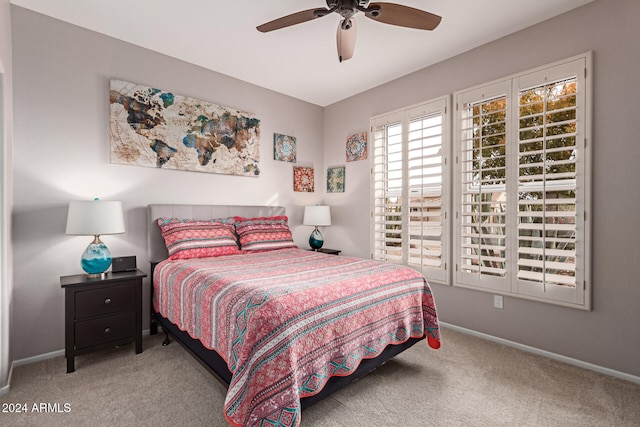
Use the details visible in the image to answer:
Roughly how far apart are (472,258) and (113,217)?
3.15 m

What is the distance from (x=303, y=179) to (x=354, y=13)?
103 inches

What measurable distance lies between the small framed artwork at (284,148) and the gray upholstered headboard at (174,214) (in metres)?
0.83

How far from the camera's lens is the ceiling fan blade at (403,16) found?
1947mm

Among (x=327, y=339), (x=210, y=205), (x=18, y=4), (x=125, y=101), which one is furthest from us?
(x=210, y=205)

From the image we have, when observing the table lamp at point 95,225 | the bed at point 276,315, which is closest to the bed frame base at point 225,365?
the bed at point 276,315

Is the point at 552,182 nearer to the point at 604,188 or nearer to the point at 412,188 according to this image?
the point at 604,188

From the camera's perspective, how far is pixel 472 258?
9.81 feet

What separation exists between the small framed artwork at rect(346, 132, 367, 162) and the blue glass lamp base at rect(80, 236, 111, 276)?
2973 mm

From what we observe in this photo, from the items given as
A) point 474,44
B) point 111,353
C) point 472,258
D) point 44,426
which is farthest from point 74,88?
point 472,258

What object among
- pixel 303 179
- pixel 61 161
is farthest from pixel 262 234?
pixel 61 161

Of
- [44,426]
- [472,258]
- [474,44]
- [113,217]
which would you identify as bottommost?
[44,426]

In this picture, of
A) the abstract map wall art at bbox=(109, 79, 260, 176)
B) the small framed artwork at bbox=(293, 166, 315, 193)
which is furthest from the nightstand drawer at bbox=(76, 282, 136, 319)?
the small framed artwork at bbox=(293, 166, 315, 193)

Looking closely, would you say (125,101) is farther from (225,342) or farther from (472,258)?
(472,258)

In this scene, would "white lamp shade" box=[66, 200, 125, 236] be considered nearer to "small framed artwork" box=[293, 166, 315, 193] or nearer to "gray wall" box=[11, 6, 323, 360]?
"gray wall" box=[11, 6, 323, 360]
